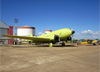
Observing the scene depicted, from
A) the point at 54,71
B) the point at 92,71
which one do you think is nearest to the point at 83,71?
the point at 92,71

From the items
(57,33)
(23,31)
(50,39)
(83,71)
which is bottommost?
(83,71)

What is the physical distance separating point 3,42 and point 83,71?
4965cm

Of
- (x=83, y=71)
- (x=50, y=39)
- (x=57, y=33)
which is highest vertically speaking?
(x=57, y=33)

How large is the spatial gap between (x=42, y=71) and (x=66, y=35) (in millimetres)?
22435

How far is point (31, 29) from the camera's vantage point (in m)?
68.4

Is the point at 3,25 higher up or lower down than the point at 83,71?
higher up

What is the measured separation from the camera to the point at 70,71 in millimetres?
5742

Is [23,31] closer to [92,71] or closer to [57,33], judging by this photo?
[57,33]

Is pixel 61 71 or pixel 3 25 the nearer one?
pixel 61 71

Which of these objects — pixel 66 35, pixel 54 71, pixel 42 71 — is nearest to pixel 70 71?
pixel 54 71

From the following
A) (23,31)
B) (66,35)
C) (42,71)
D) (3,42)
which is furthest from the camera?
(23,31)

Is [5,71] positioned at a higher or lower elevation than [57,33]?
lower

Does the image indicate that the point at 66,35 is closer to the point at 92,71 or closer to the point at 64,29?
the point at 64,29

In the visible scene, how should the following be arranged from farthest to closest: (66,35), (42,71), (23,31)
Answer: (23,31) < (66,35) < (42,71)
